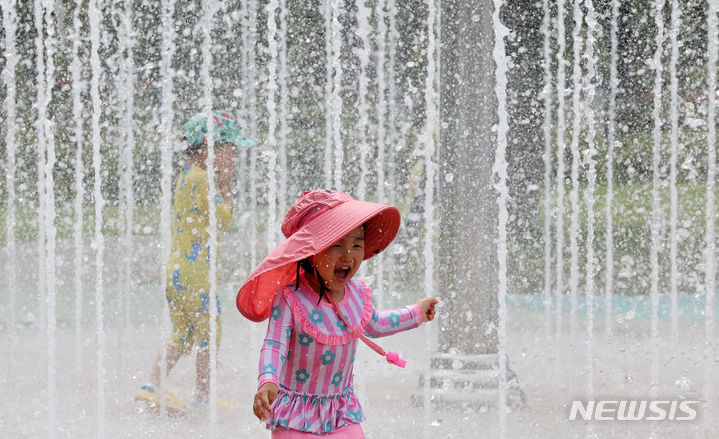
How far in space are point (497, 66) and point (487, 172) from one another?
44cm

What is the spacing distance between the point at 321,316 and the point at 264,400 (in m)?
0.28

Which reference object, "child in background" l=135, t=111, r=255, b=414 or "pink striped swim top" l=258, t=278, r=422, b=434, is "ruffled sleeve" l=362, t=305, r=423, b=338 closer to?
"pink striped swim top" l=258, t=278, r=422, b=434

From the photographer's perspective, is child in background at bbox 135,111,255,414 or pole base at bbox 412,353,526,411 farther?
pole base at bbox 412,353,526,411

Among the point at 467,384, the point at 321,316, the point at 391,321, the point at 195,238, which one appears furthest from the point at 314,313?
the point at 467,384

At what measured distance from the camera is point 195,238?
3.73m

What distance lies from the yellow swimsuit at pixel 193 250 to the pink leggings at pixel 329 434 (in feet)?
5.16

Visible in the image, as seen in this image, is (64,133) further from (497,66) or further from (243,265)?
(497,66)

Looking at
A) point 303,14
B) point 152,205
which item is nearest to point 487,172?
point 303,14

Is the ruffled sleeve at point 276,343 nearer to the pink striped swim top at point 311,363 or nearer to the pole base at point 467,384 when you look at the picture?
the pink striped swim top at point 311,363

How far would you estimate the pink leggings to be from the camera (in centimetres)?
220

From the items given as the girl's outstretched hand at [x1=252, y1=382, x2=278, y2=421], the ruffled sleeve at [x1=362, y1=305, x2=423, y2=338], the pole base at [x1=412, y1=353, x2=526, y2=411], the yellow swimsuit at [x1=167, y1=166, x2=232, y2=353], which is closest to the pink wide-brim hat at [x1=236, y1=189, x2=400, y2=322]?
the ruffled sleeve at [x1=362, y1=305, x2=423, y2=338]

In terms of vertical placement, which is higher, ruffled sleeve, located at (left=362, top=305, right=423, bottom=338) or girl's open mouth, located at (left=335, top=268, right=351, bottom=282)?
girl's open mouth, located at (left=335, top=268, right=351, bottom=282)

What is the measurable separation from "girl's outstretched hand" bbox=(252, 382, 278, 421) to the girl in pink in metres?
0.10

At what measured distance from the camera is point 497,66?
395 cm
